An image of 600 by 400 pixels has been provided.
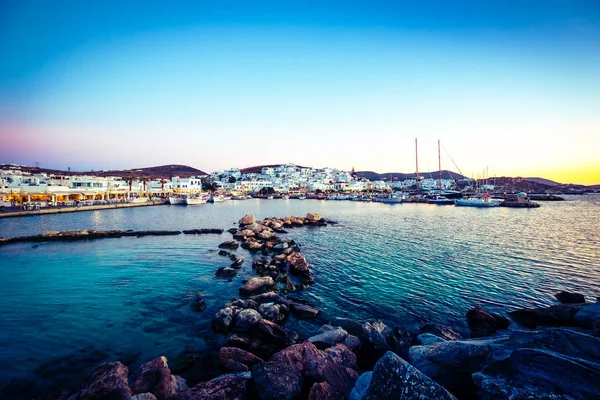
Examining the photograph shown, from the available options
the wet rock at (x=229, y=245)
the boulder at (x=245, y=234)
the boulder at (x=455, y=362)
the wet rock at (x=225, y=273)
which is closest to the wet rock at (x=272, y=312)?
the boulder at (x=455, y=362)

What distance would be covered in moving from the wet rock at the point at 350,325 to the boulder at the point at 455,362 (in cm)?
273

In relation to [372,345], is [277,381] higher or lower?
higher

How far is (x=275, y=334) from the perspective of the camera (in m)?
9.02

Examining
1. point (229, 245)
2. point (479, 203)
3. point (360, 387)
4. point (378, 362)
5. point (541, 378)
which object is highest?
point (378, 362)

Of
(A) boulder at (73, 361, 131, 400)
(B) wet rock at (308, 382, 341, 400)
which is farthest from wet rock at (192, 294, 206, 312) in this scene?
(B) wet rock at (308, 382, 341, 400)

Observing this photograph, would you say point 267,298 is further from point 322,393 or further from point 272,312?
point 322,393

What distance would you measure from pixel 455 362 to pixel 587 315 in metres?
7.58

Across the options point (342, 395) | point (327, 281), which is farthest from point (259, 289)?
point (342, 395)

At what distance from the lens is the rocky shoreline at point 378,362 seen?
426 centimetres

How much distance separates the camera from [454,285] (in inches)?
578

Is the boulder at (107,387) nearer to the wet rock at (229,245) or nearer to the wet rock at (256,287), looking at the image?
the wet rock at (256,287)

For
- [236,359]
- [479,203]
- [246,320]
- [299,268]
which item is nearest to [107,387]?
[236,359]

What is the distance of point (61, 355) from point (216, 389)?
6.44 metres

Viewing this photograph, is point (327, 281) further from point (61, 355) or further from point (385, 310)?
point (61, 355)
